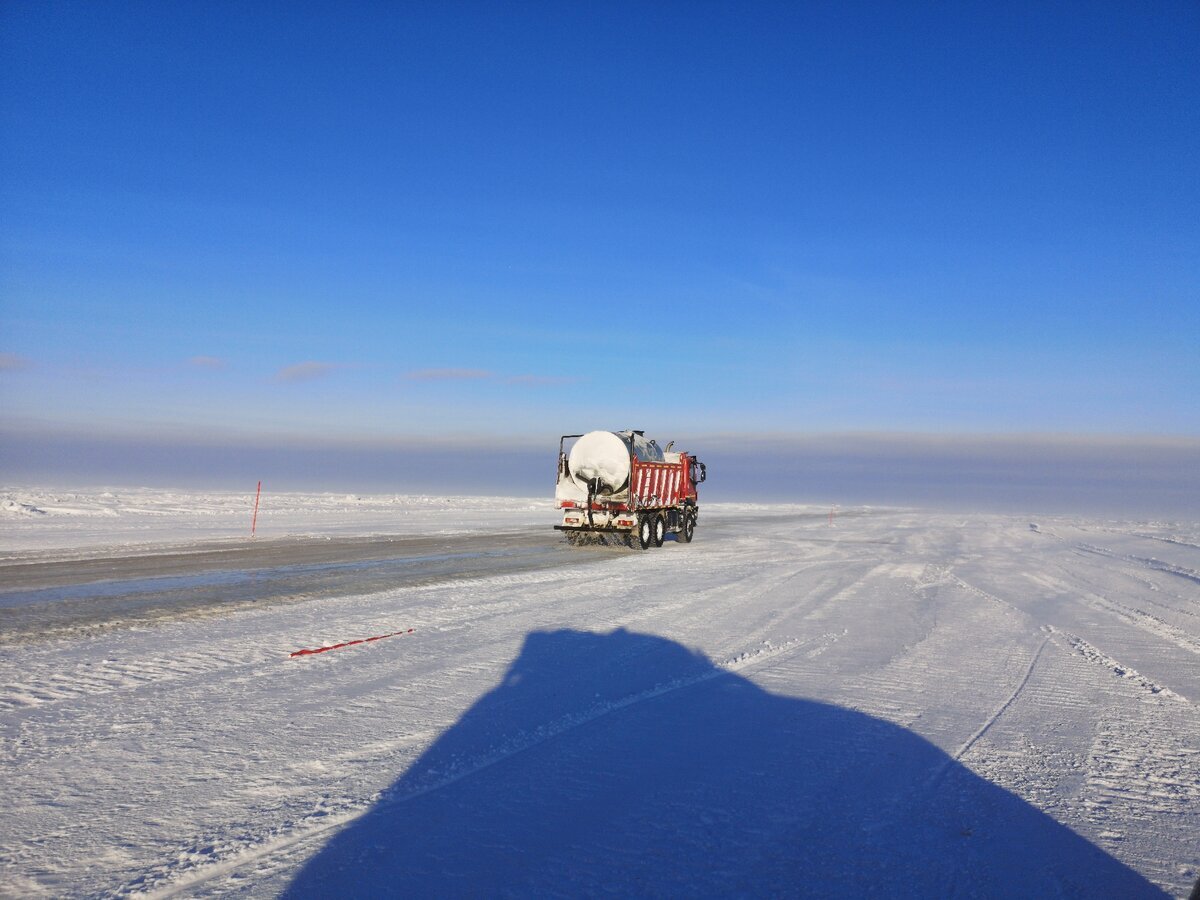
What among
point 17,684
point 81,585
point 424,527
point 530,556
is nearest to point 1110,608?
point 530,556

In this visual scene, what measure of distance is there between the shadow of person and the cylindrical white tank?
15.9 metres

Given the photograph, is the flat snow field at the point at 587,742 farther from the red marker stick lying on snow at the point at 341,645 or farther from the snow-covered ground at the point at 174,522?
the snow-covered ground at the point at 174,522

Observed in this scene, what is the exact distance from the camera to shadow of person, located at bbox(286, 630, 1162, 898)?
12.5 feet

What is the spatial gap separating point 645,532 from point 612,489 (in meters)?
1.67

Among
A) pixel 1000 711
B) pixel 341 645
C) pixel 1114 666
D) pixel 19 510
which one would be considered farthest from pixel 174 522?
pixel 1114 666

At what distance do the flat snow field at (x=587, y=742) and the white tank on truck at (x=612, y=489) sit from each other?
9028 millimetres

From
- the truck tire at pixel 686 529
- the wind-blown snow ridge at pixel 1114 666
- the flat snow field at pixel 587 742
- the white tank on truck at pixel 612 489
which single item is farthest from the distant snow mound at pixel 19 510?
the wind-blown snow ridge at pixel 1114 666

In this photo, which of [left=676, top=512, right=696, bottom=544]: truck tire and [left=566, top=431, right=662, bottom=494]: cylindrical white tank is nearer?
[left=566, top=431, right=662, bottom=494]: cylindrical white tank

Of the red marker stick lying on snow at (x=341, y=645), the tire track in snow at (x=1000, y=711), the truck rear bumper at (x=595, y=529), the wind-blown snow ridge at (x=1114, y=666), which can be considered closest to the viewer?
the tire track in snow at (x=1000, y=711)

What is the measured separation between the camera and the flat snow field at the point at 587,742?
155 inches

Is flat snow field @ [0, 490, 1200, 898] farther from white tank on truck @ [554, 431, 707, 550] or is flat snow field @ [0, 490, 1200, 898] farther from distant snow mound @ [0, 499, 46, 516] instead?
distant snow mound @ [0, 499, 46, 516]

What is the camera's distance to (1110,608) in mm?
13094

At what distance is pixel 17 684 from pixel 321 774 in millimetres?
3889

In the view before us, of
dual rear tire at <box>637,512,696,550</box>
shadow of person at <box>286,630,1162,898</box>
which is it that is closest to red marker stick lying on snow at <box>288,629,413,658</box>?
shadow of person at <box>286,630,1162,898</box>
